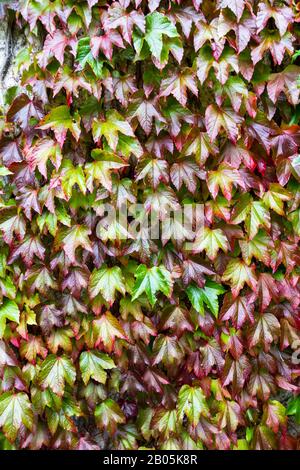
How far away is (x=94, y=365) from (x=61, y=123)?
0.94m

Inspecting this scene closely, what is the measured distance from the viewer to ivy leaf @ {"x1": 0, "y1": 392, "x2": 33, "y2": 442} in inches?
72.9

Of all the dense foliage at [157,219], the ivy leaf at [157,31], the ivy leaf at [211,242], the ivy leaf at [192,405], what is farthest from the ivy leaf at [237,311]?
the ivy leaf at [157,31]

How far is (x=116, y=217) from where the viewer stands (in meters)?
1.82

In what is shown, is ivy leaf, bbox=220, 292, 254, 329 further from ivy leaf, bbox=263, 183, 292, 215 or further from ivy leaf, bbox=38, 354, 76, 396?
ivy leaf, bbox=38, 354, 76, 396

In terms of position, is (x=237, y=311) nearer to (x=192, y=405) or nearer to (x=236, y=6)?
(x=192, y=405)

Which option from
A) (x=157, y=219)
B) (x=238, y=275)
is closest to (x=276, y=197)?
(x=238, y=275)

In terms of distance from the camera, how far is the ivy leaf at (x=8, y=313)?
187 cm

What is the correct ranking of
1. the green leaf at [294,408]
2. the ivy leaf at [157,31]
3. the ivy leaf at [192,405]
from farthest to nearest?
the green leaf at [294,408], the ivy leaf at [192,405], the ivy leaf at [157,31]

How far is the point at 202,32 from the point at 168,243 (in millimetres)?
787

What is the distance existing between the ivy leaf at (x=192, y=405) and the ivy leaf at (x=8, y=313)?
72cm

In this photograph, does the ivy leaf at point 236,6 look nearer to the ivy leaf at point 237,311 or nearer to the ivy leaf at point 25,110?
the ivy leaf at point 25,110

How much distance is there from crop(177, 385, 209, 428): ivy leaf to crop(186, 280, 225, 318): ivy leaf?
327mm

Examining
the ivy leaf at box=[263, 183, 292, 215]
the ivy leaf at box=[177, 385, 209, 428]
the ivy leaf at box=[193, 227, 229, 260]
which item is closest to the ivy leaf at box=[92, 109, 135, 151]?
the ivy leaf at box=[193, 227, 229, 260]
